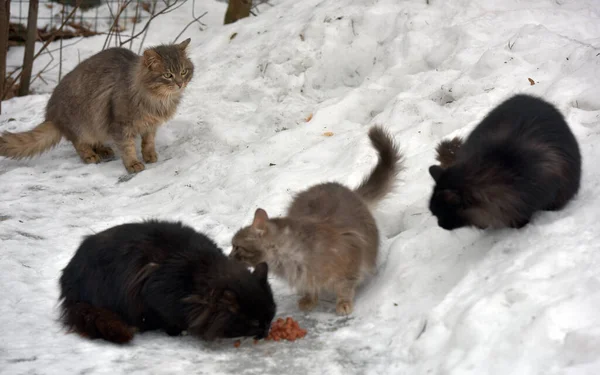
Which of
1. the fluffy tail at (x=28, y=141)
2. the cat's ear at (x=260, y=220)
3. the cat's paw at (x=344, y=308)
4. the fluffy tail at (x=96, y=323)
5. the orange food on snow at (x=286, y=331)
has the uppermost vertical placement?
the cat's ear at (x=260, y=220)

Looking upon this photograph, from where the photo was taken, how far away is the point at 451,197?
3693 mm

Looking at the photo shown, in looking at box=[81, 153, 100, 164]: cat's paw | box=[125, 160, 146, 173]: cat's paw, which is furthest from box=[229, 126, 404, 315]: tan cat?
box=[81, 153, 100, 164]: cat's paw

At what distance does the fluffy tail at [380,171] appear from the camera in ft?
15.8

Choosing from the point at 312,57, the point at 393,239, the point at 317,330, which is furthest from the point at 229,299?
the point at 312,57

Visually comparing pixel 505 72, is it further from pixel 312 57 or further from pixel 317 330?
pixel 317 330

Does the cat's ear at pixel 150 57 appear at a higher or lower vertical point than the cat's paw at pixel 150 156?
higher

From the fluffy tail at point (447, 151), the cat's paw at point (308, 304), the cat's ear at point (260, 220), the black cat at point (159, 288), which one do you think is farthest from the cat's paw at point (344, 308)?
the fluffy tail at point (447, 151)

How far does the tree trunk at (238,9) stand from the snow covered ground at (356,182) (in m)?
0.43

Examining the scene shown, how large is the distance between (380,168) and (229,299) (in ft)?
5.73

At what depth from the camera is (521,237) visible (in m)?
3.71

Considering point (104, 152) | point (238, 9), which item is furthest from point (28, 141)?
point (238, 9)

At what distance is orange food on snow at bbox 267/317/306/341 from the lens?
149 inches

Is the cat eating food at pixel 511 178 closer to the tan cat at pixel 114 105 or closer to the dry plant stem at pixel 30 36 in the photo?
the tan cat at pixel 114 105

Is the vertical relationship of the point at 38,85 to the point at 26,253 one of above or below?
below
